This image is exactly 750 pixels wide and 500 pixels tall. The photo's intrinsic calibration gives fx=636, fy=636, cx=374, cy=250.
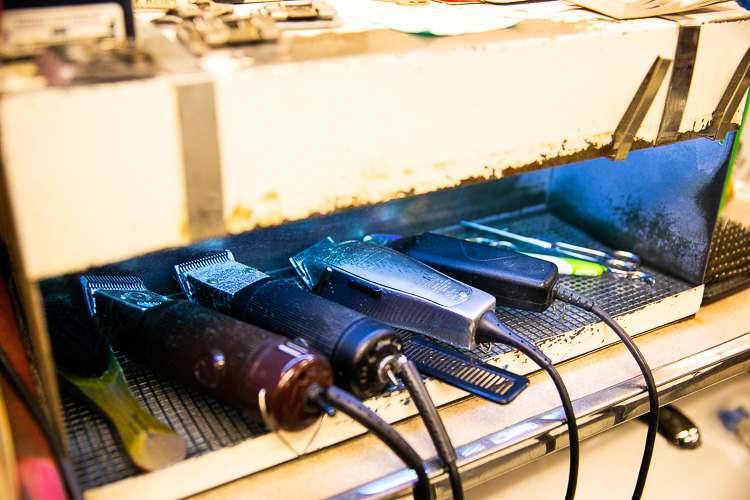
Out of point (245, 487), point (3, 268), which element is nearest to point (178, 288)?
point (3, 268)

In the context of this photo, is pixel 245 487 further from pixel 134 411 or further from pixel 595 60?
pixel 595 60

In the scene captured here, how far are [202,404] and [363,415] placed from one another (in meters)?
0.24

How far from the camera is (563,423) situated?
822mm

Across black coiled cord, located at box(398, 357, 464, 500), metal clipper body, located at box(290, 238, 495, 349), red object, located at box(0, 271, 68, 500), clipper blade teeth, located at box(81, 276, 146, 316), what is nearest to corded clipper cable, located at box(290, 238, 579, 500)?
metal clipper body, located at box(290, 238, 495, 349)

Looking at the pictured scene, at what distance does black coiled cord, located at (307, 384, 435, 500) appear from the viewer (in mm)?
645

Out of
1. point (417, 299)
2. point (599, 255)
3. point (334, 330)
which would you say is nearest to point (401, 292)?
point (417, 299)

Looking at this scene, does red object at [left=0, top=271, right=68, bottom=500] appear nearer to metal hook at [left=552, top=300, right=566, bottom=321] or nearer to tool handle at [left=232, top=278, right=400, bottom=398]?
tool handle at [left=232, top=278, right=400, bottom=398]

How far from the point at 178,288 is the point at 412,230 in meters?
0.45

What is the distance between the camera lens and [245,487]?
72 centimetres

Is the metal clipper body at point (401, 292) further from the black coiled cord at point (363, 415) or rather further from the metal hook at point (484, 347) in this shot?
the black coiled cord at point (363, 415)

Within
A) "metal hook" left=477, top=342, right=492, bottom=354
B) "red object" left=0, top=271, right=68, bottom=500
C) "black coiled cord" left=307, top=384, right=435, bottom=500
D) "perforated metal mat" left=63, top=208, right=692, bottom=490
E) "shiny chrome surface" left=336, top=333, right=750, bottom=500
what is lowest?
"shiny chrome surface" left=336, top=333, right=750, bottom=500

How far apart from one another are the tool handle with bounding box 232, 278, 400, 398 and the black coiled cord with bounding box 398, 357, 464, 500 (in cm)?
3

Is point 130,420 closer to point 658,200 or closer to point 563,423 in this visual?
point 563,423

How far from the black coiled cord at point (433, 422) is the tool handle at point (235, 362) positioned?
94mm
